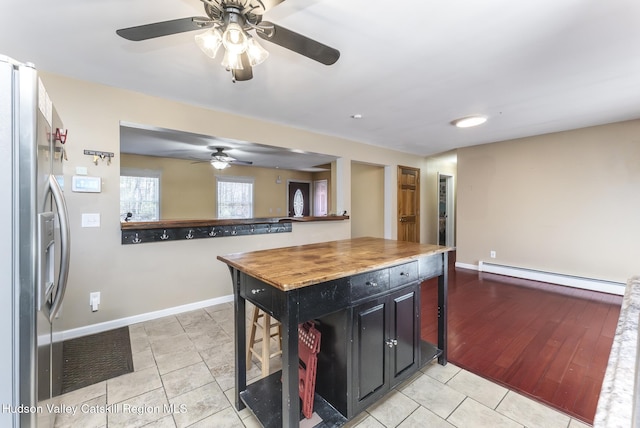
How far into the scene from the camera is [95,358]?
7.04 feet

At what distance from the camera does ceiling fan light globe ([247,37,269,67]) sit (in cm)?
142

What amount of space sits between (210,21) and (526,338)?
11.5 feet

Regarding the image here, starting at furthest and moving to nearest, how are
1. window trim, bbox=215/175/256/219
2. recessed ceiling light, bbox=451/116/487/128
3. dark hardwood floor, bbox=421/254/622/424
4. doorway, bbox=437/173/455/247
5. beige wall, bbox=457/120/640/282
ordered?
doorway, bbox=437/173/455/247 < window trim, bbox=215/175/256/219 < beige wall, bbox=457/120/640/282 < recessed ceiling light, bbox=451/116/487/128 < dark hardwood floor, bbox=421/254/622/424

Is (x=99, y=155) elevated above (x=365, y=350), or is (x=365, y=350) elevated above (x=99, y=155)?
(x=99, y=155)

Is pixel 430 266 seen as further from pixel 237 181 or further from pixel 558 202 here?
pixel 237 181

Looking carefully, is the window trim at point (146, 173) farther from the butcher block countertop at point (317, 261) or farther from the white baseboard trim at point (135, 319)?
the butcher block countertop at point (317, 261)

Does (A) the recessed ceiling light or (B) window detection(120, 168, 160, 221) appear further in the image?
(B) window detection(120, 168, 160, 221)

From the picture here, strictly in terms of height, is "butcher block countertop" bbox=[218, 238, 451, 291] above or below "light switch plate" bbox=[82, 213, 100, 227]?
below

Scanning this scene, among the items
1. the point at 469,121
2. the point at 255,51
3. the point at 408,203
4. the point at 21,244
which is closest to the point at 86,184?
the point at 21,244

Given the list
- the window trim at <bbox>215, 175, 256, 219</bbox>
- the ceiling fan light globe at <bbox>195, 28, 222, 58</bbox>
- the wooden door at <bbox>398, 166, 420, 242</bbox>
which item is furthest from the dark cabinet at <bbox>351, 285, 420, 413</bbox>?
the window trim at <bbox>215, 175, 256, 219</bbox>

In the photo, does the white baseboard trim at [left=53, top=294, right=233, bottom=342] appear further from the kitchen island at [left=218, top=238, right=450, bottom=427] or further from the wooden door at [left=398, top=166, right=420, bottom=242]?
the wooden door at [left=398, top=166, right=420, bottom=242]

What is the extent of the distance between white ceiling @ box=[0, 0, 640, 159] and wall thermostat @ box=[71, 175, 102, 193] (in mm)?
907

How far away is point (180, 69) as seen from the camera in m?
2.24

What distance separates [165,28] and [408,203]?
5.19 metres
